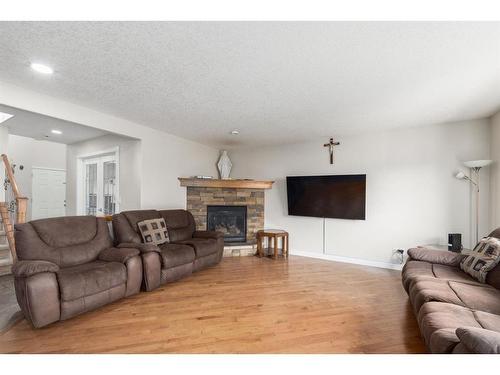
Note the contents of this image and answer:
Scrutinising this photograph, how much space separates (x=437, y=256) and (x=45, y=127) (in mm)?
6103

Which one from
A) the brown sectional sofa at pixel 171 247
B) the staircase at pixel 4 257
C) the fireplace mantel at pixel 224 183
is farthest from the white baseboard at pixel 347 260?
the staircase at pixel 4 257

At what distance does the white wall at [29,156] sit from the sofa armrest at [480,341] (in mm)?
8344

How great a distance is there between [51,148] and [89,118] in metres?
4.86

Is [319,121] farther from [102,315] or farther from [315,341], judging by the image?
[102,315]

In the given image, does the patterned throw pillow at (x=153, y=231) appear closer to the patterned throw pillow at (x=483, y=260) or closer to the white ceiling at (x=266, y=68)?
the white ceiling at (x=266, y=68)

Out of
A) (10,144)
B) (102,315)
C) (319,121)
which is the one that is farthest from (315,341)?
(10,144)

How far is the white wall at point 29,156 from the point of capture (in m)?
6.27

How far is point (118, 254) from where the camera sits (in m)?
2.93

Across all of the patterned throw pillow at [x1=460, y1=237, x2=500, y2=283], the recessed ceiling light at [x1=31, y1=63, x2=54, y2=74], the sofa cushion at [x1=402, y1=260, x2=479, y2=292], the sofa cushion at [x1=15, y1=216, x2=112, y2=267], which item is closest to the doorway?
the sofa cushion at [x1=15, y1=216, x2=112, y2=267]

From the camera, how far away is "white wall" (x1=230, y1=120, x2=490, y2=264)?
12.4ft

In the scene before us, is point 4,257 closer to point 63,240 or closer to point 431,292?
point 63,240

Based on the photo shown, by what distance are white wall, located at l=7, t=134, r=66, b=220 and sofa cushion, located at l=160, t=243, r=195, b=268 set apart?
5245mm

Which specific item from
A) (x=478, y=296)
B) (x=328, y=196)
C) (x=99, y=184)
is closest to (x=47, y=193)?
(x=99, y=184)

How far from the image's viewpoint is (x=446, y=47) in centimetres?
190
